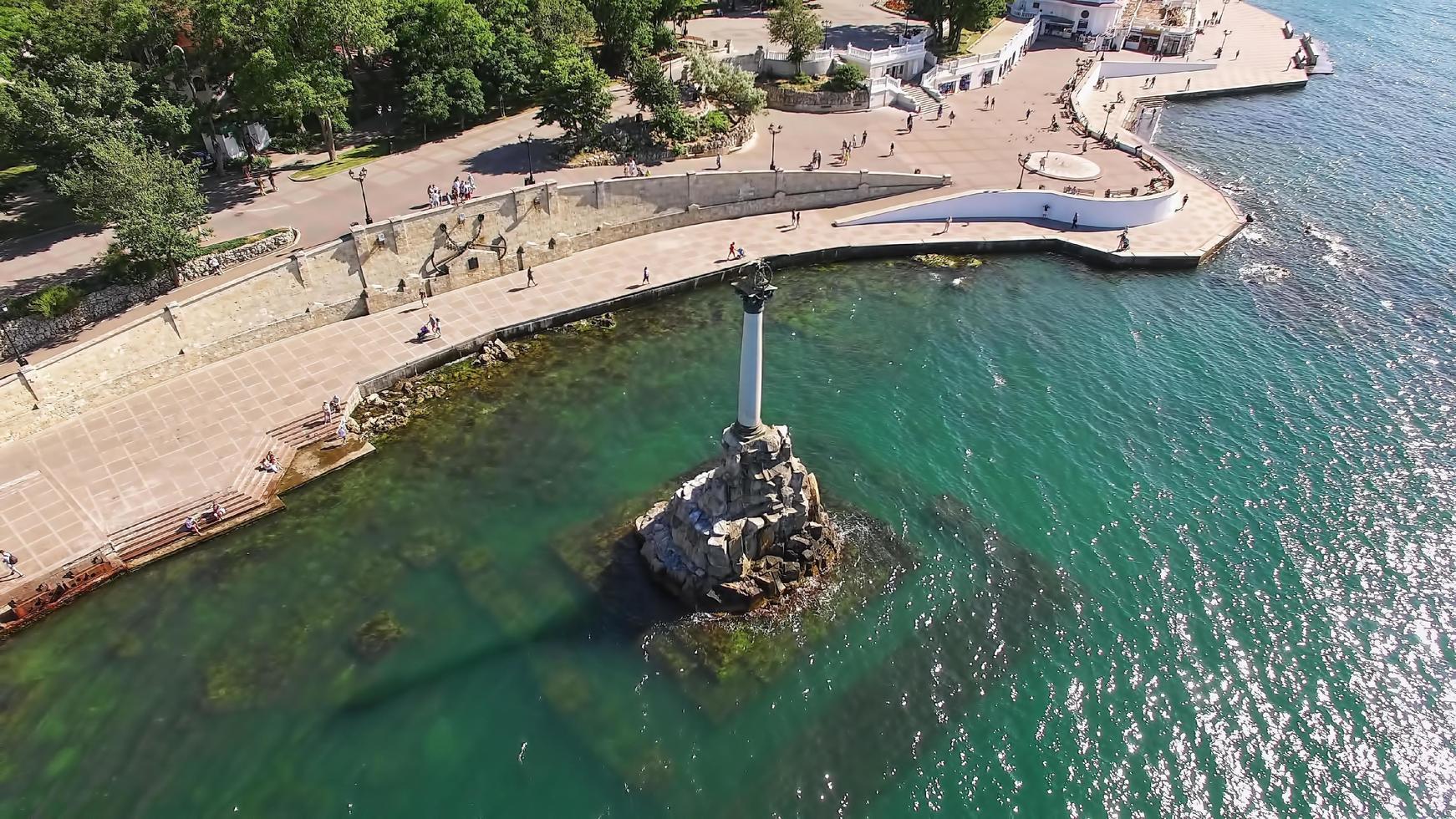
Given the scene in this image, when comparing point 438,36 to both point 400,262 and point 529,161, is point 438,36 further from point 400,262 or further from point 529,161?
point 400,262

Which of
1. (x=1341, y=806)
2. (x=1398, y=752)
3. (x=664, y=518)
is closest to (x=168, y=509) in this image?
(x=664, y=518)

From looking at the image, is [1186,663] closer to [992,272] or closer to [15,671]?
[992,272]

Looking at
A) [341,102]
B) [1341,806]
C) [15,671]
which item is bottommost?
[1341,806]

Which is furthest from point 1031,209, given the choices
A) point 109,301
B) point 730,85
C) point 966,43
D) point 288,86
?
point 109,301

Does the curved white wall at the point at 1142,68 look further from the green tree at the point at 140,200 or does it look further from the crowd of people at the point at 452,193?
the green tree at the point at 140,200

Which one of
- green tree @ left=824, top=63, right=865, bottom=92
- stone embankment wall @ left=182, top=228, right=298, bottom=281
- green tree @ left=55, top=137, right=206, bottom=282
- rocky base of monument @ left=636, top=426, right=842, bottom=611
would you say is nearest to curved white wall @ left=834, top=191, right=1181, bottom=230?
green tree @ left=824, top=63, right=865, bottom=92

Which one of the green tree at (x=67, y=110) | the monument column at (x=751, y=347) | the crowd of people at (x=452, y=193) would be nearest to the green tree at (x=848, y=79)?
the crowd of people at (x=452, y=193)

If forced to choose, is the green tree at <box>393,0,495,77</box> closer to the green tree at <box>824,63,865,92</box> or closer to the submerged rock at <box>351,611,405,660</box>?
the green tree at <box>824,63,865,92</box>
